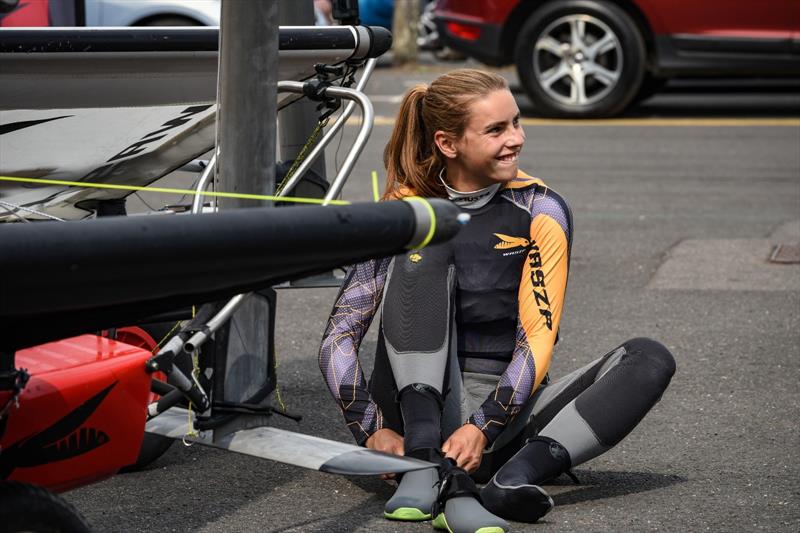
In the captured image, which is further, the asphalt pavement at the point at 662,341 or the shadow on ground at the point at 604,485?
the shadow on ground at the point at 604,485

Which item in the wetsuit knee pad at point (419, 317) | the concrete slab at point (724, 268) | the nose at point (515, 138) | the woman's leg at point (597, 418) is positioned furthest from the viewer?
the concrete slab at point (724, 268)

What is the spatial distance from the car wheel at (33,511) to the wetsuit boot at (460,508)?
1.16 m

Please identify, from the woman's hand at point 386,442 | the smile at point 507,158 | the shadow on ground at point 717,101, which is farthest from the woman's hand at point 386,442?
the shadow on ground at point 717,101

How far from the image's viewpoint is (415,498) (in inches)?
138

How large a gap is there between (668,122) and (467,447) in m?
8.08

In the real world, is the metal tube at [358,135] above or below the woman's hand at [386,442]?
above

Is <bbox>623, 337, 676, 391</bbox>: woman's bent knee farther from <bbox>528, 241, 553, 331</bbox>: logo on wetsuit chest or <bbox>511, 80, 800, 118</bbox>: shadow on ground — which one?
<bbox>511, 80, 800, 118</bbox>: shadow on ground

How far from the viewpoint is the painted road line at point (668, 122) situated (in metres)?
11.1

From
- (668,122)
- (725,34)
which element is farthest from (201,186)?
(668,122)

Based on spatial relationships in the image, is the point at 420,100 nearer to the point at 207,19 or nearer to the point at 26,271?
the point at 26,271

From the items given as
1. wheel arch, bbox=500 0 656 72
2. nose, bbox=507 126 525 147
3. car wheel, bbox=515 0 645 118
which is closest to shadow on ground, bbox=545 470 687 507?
nose, bbox=507 126 525 147

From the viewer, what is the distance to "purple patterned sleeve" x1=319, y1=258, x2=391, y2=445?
3.82m

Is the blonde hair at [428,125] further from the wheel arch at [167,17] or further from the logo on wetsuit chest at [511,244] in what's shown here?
the wheel arch at [167,17]

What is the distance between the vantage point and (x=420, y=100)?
397 centimetres
